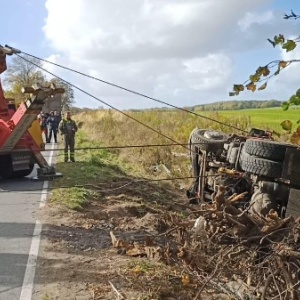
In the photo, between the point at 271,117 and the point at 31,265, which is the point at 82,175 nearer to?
the point at 31,265

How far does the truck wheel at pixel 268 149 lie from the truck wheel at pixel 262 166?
0.19ft

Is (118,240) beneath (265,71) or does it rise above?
beneath

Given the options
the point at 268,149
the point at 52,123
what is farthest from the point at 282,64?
the point at 52,123

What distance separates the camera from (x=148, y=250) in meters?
6.28

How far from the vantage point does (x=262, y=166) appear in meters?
6.22

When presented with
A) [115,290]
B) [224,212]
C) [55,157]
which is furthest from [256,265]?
[55,157]

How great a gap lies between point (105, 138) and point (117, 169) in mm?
9365

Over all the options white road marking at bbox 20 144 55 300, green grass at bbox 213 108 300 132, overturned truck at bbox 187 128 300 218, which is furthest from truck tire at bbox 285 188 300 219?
white road marking at bbox 20 144 55 300

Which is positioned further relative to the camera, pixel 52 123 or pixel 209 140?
pixel 52 123

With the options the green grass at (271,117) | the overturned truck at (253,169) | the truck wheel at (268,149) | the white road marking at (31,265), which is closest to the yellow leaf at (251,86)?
the green grass at (271,117)

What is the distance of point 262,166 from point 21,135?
286 inches

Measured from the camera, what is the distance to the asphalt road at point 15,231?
216 inches

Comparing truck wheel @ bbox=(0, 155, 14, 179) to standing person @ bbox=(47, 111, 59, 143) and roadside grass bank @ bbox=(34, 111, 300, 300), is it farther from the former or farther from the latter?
standing person @ bbox=(47, 111, 59, 143)

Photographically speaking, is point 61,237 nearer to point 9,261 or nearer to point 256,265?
point 9,261
